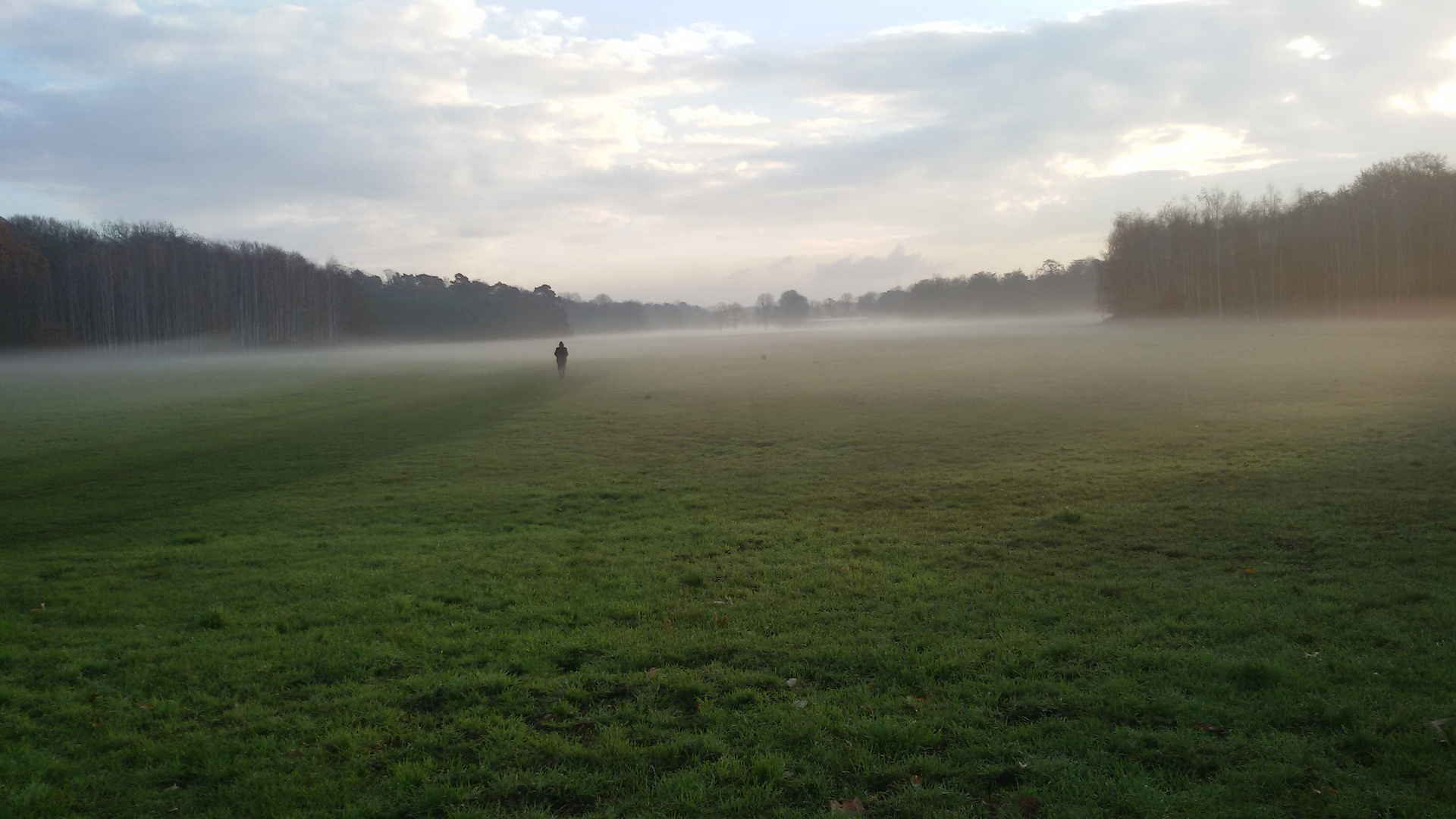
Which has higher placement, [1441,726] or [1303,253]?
[1303,253]

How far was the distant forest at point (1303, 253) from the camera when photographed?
79625 mm

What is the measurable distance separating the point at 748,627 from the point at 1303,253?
4158 inches

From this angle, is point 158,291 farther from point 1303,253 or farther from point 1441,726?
point 1303,253

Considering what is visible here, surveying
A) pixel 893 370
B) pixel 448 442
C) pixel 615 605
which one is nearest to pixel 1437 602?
pixel 615 605

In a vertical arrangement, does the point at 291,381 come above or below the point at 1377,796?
above

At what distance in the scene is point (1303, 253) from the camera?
300 ft

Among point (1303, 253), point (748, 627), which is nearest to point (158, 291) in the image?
point (748, 627)

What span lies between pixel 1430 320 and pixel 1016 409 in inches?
2572

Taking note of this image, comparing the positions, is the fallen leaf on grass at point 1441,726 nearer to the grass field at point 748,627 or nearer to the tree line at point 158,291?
the grass field at point 748,627

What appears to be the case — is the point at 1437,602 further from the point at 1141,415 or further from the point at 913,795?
the point at 1141,415

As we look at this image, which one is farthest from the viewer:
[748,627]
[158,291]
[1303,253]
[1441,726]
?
[158,291]

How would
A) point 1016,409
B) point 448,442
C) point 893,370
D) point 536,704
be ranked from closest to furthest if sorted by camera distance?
point 536,704 → point 448,442 → point 1016,409 → point 893,370

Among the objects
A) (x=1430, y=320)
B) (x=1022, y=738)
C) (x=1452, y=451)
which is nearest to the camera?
(x=1022, y=738)

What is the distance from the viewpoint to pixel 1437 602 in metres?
8.42
